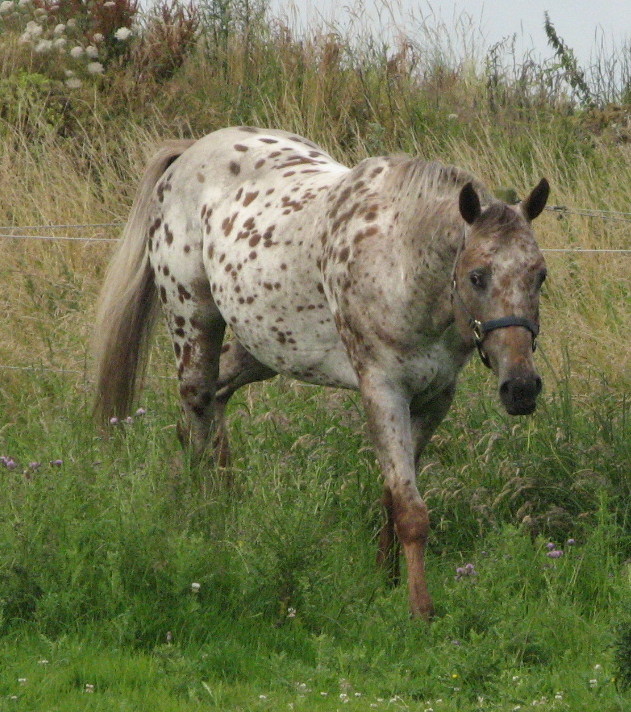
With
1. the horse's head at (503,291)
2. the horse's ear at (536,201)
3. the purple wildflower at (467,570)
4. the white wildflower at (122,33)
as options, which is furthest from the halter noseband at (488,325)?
the white wildflower at (122,33)

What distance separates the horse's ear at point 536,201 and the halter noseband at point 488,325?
1.17ft

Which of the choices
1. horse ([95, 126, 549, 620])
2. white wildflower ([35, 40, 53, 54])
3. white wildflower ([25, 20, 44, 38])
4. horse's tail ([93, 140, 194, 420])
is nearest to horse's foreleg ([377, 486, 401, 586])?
horse ([95, 126, 549, 620])

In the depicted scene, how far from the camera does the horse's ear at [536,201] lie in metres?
4.52

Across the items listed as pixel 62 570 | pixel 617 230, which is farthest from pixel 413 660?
pixel 617 230

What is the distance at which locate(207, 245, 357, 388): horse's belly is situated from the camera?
5297 mm

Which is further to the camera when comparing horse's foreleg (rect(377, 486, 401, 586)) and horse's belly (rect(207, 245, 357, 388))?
horse's belly (rect(207, 245, 357, 388))

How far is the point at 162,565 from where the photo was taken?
447cm

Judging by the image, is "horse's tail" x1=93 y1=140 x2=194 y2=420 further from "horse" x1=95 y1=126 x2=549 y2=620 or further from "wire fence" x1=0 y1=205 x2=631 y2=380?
"wire fence" x1=0 y1=205 x2=631 y2=380

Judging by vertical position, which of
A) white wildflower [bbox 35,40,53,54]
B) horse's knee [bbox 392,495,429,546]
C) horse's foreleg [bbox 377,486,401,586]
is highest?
white wildflower [bbox 35,40,53,54]

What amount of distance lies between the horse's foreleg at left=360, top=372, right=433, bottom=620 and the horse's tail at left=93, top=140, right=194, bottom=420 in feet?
5.50

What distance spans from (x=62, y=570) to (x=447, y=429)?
2.28 metres

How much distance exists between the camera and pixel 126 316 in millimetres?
6227

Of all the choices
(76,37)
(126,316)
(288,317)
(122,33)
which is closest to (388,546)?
(288,317)

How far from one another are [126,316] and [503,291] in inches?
95.3
